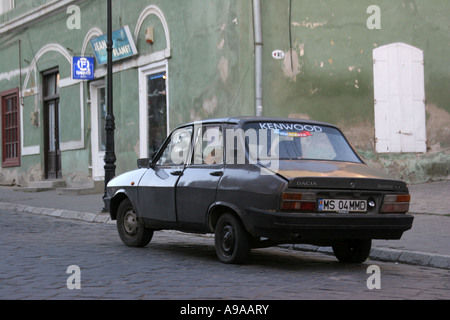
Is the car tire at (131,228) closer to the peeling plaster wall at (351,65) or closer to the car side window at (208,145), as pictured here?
the car side window at (208,145)

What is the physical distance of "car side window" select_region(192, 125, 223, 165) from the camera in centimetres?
810

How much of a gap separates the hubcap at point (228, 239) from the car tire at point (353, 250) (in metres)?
1.17

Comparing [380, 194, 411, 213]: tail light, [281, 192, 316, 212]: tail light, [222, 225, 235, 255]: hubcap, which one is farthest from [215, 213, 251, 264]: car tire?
[380, 194, 411, 213]: tail light

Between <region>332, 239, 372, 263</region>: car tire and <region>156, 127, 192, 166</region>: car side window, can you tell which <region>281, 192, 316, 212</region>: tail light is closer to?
<region>332, 239, 372, 263</region>: car tire

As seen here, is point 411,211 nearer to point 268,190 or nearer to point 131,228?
point 131,228

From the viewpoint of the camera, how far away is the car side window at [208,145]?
8102 mm

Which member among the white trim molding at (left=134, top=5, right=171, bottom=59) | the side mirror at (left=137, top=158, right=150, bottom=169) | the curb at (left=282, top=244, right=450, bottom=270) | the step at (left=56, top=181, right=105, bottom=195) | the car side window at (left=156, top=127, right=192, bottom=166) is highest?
the white trim molding at (left=134, top=5, right=171, bottom=59)

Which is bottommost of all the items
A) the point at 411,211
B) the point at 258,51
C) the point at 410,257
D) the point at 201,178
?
the point at 410,257

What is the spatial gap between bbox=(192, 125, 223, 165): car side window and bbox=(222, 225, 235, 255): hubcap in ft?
2.52

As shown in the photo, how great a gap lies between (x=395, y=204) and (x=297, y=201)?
3.81 ft

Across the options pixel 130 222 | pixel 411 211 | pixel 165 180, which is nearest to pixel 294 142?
pixel 165 180

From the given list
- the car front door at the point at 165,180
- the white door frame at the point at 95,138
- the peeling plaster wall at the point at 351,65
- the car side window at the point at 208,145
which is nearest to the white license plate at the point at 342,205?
the car side window at the point at 208,145

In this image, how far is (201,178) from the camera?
8.11 m

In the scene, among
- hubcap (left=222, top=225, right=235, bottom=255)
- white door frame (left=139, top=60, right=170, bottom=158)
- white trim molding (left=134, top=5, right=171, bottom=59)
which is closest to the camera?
hubcap (left=222, top=225, right=235, bottom=255)
